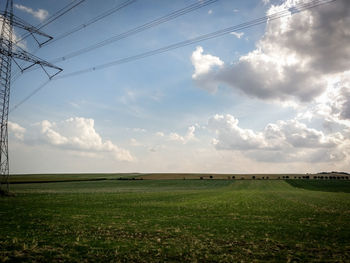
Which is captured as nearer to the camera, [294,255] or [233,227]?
[294,255]

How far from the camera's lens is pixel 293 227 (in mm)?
16656

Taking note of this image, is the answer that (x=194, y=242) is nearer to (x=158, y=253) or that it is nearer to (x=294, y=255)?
(x=158, y=253)

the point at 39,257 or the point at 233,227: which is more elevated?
the point at 39,257

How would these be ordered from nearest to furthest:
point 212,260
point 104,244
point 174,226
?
point 212,260, point 104,244, point 174,226

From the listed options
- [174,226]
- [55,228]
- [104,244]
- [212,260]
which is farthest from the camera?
[174,226]

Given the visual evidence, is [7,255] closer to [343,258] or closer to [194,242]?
[194,242]

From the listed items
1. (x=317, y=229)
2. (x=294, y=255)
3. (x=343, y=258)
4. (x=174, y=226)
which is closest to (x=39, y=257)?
(x=174, y=226)

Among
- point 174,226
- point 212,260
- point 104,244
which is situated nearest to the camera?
point 212,260

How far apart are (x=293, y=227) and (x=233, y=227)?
4.57m

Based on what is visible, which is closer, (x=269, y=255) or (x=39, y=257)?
(x=39, y=257)

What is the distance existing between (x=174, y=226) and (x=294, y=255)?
8686 millimetres

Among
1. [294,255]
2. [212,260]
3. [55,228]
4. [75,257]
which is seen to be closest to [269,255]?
[294,255]

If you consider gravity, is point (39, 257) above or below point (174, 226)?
above

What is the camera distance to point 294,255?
10.5 meters
